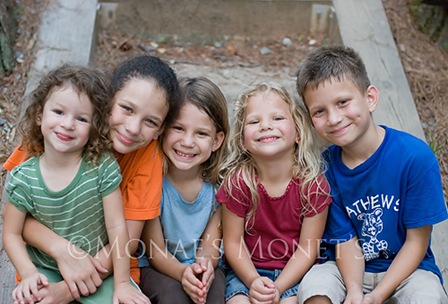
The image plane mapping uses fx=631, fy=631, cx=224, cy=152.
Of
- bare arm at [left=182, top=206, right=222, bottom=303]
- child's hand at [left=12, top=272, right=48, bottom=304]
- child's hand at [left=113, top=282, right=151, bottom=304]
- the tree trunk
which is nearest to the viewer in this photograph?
child's hand at [left=12, top=272, right=48, bottom=304]

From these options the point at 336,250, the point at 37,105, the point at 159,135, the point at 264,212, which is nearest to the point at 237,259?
the point at 264,212

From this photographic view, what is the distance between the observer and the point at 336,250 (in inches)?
120

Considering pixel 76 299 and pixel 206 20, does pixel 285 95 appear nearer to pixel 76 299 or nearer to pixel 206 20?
pixel 76 299

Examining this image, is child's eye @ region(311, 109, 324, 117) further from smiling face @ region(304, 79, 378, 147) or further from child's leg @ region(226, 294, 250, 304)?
child's leg @ region(226, 294, 250, 304)

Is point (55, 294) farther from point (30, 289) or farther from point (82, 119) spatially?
point (82, 119)

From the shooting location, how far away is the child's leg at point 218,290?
2912 millimetres

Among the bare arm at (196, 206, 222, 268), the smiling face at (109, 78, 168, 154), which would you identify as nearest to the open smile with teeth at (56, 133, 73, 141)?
the smiling face at (109, 78, 168, 154)

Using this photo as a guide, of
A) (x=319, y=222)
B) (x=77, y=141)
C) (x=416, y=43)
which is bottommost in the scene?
(x=319, y=222)

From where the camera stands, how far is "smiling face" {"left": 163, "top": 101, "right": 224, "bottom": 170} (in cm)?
296

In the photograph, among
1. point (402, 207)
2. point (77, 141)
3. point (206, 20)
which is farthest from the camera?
point (206, 20)

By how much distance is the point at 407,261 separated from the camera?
2873 mm

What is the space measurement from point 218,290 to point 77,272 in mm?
656

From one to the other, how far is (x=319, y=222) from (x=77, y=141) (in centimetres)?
120

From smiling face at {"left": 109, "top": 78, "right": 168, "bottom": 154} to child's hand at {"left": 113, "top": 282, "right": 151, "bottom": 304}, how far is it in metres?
0.60
